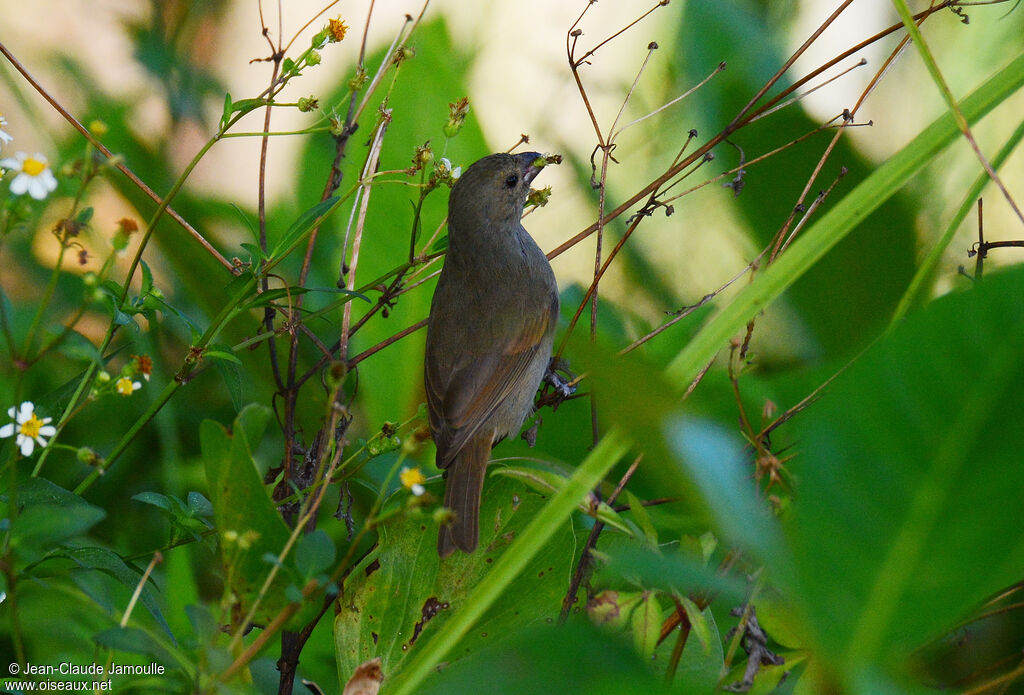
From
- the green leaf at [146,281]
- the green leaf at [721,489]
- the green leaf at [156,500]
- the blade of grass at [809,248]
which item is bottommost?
the green leaf at [721,489]

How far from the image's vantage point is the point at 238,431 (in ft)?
2.77

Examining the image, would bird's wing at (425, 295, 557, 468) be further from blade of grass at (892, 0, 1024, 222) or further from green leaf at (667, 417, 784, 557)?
green leaf at (667, 417, 784, 557)

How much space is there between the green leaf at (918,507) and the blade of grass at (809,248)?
0.78 ft

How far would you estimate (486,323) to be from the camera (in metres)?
2.43

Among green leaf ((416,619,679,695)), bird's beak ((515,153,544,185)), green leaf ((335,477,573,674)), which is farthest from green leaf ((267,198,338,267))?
bird's beak ((515,153,544,185))

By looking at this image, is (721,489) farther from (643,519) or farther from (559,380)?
(559,380)

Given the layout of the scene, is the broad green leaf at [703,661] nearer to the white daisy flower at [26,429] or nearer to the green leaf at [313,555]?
the green leaf at [313,555]

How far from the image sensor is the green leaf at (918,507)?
0.60 metres

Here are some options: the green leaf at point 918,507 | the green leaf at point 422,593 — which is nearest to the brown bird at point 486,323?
the green leaf at point 422,593

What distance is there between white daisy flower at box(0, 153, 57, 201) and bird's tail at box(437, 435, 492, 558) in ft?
1.83

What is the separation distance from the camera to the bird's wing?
2.04m

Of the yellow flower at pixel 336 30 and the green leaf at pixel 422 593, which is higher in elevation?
the yellow flower at pixel 336 30

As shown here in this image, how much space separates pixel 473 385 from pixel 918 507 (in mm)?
1683

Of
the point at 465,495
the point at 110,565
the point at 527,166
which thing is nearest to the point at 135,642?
the point at 110,565
